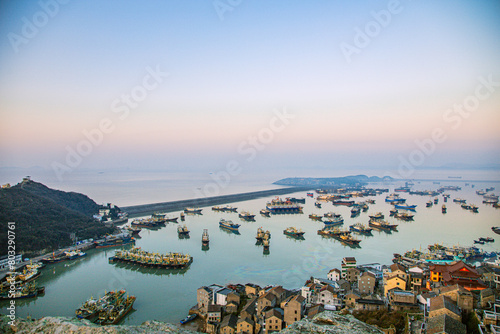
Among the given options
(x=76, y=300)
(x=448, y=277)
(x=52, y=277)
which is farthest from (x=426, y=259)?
(x=52, y=277)

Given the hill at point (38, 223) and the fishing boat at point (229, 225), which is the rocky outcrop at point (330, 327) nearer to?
the hill at point (38, 223)

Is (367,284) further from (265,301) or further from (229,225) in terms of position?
(229,225)

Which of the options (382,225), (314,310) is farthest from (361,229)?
(314,310)

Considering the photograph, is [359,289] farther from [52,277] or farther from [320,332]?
[52,277]

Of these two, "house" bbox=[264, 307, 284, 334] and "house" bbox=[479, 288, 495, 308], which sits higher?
"house" bbox=[479, 288, 495, 308]

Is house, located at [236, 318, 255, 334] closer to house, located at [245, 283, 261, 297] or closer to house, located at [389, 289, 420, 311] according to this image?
house, located at [245, 283, 261, 297]

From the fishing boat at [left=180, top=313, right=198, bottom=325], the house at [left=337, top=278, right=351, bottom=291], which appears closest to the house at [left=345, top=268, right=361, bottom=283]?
the house at [left=337, top=278, right=351, bottom=291]
